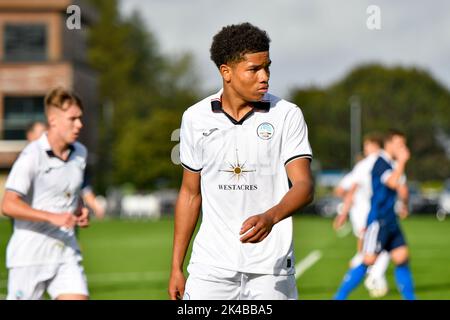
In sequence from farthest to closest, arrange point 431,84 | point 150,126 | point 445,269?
point 431,84 → point 150,126 → point 445,269

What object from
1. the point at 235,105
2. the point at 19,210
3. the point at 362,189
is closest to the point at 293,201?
the point at 235,105

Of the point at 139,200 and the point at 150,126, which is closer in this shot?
the point at 139,200

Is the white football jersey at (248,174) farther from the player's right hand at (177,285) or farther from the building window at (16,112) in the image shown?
the building window at (16,112)

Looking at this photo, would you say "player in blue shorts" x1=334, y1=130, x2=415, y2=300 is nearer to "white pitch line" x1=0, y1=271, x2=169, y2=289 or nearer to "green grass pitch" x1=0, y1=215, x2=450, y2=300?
"green grass pitch" x1=0, y1=215, x2=450, y2=300

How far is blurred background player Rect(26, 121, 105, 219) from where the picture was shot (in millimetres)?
10748

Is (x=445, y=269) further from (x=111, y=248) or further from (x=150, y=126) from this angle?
(x=150, y=126)

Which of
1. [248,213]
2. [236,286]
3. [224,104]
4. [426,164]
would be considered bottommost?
[426,164]

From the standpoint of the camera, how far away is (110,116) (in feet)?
337

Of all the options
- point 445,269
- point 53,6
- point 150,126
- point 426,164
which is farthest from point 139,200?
point 445,269

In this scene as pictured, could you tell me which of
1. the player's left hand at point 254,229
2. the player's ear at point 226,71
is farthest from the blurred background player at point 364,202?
the player's left hand at point 254,229

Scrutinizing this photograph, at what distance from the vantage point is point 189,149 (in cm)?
664

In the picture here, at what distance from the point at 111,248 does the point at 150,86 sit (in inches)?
3684

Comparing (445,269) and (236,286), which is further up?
(236,286)

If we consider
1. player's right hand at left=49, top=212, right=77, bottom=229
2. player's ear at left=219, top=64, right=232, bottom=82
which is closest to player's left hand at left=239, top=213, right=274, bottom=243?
player's ear at left=219, top=64, right=232, bottom=82
